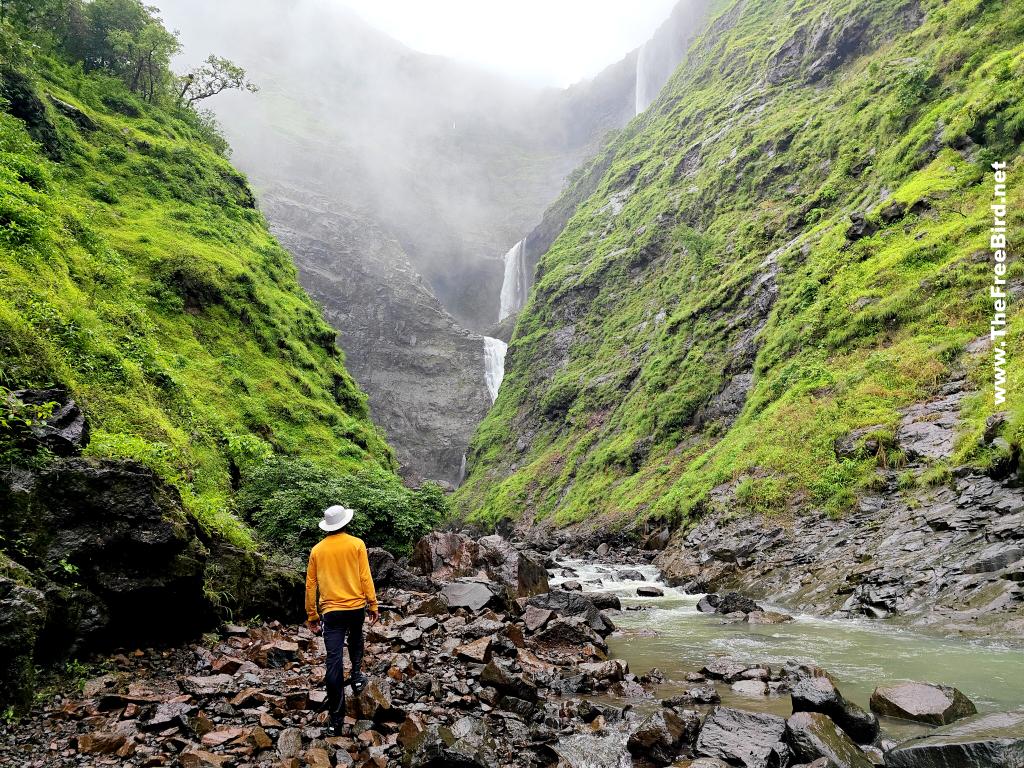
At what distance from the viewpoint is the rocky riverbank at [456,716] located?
5.13 meters

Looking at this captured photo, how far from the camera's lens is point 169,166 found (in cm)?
3100

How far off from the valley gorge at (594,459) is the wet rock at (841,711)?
4 centimetres

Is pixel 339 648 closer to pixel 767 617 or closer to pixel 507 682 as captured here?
pixel 507 682

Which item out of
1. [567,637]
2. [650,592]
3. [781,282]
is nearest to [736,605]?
[650,592]

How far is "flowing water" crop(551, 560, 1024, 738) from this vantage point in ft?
25.0

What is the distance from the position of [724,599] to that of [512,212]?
135167 millimetres

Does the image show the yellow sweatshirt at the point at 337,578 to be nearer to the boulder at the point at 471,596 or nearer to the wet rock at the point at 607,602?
the boulder at the point at 471,596

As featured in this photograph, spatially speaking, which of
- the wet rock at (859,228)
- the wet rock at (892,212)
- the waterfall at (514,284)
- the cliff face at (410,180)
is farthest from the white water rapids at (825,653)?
the waterfall at (514,284)

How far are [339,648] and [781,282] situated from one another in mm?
31089

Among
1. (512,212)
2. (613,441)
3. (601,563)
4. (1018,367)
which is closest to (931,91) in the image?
(1018,367)

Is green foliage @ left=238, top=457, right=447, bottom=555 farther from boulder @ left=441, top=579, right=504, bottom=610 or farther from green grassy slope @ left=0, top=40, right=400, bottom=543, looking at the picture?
boulder @ left=441, top=579, right=504, bottom=610

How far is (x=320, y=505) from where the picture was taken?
16.4 meters

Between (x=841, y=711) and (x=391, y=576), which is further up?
(x=841, y=711)

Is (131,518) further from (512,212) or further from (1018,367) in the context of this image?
(512,212)
